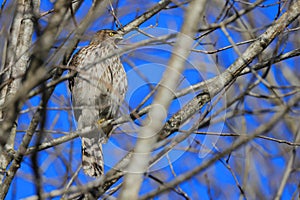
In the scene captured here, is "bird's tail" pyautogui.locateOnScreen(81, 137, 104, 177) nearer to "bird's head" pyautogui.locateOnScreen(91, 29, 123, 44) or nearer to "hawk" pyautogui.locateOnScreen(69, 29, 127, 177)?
"hawk" pyautogui.locateOnScreen(69, 29, 127, 177)

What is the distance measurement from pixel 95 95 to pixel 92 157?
62 cm

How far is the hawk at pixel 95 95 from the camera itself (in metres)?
5.15

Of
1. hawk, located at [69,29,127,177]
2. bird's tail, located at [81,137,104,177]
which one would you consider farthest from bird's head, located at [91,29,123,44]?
bird's tail, located at [81,137,104,177]

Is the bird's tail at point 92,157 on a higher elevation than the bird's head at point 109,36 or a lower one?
lower

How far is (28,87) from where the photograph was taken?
2115 mm

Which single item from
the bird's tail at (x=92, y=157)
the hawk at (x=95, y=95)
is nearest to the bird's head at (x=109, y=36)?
the hawk at (x=95, y=95)

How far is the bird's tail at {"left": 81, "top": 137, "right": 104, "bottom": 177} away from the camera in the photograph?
5.14 m

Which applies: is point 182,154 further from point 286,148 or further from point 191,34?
point 286,148

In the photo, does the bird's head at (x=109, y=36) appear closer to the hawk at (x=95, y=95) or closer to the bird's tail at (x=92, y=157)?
the hawk at (x=95, y=95)

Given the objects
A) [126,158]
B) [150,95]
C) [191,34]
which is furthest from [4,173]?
[191,34]

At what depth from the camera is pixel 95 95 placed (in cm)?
540

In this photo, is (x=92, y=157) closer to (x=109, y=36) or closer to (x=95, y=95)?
(x=95, y=95)

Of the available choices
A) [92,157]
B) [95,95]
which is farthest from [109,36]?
[92,157]

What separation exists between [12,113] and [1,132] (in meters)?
0.46
